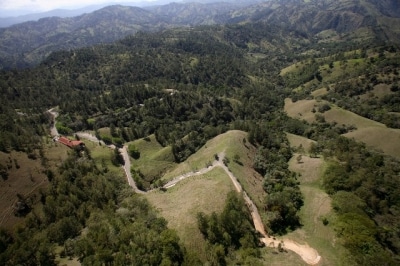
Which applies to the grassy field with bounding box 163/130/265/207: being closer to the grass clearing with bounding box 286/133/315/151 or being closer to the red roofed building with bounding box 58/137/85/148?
the grass clearing with bounding box 286/133/315/151

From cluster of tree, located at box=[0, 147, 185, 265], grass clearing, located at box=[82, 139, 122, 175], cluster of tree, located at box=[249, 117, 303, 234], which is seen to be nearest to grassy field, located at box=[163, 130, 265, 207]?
cluster of tree, located at box=[249, 117, 303, 234]

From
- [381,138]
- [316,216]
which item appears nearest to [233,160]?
[316,216]

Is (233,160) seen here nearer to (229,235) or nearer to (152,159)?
(229,235)

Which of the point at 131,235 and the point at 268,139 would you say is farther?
the point at 268,139

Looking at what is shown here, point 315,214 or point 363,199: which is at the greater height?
point 363,199

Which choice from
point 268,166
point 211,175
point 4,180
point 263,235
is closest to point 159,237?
point 263,235

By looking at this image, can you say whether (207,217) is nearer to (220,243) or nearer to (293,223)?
(220,243)
